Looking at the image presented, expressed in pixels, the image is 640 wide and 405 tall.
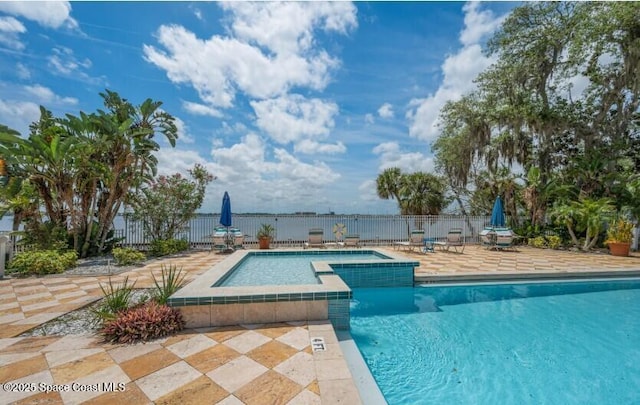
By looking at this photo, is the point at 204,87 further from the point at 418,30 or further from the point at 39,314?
the point at 39,314

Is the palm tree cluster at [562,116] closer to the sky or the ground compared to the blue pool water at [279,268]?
closer to the sky

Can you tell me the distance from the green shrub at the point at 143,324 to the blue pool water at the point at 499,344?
2.51 metres

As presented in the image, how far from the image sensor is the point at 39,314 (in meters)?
4.00

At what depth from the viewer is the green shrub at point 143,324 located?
3221 mm

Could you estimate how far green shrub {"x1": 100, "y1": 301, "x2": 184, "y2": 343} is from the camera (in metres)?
3.22

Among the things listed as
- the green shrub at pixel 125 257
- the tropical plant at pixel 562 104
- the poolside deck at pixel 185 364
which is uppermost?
the tropical plant at pixel 562 104

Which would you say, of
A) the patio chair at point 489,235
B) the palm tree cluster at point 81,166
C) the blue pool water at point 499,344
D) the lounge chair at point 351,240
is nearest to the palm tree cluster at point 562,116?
the patio chair at point 489,235

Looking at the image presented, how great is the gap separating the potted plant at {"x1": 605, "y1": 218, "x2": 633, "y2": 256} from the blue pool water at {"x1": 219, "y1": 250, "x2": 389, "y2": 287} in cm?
977

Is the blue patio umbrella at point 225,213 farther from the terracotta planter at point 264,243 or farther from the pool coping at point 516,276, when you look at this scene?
the pool coping at point 516,276

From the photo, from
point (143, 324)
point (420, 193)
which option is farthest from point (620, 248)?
point (143, 324)

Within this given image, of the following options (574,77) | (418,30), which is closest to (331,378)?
(418,30)

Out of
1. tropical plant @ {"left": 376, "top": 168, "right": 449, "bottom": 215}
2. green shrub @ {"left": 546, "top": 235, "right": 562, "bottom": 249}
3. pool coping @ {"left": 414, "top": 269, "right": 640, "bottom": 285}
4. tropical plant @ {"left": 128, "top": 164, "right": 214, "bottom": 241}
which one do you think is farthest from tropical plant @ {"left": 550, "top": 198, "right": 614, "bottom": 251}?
tropical plant @ {"left": 128, "top": 164, "right": 214, "bottom": 241}

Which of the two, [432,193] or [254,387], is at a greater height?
[432,193]

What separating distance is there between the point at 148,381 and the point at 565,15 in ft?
64.8
